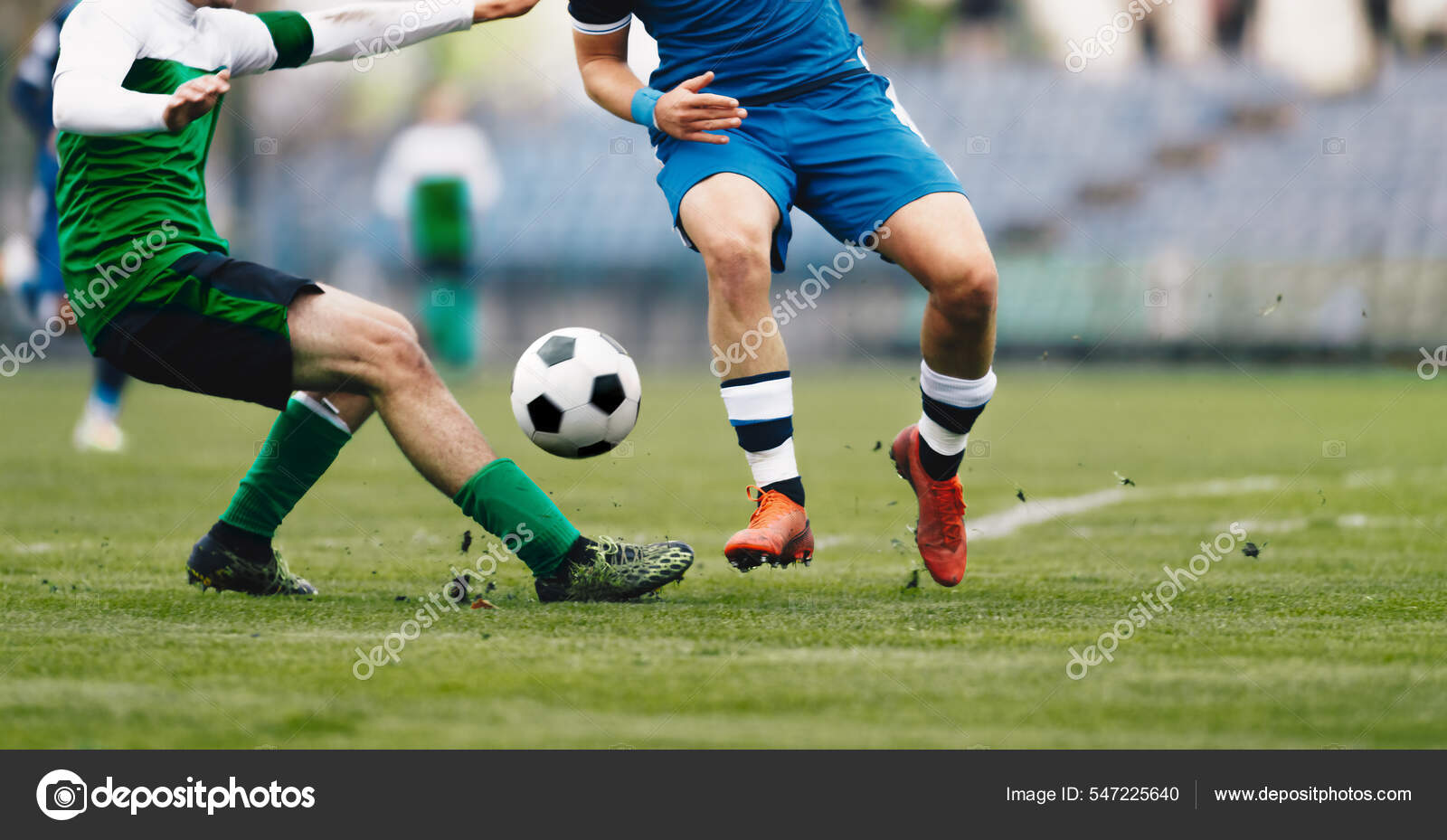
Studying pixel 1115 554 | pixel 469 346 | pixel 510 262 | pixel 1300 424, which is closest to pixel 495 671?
pixel 1115 554

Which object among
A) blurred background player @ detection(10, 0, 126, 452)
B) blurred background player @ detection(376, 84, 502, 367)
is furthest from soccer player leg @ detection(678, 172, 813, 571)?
blurred background player @ detection(376, 84, 502, 367)

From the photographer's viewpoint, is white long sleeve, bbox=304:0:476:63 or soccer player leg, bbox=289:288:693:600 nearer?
soccer player leg, bbox=289:288:693:600

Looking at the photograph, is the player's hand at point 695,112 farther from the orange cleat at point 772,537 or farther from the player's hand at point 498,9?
the orange cleat at point 772,537

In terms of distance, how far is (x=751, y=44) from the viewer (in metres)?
4.18

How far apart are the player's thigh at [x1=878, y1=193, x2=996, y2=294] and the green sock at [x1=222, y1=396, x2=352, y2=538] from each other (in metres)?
1.48

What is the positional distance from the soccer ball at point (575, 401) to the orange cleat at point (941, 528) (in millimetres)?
819

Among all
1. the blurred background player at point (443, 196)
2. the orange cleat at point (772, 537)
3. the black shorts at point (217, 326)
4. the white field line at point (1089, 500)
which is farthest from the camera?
the blurred background player at point (443, 196)

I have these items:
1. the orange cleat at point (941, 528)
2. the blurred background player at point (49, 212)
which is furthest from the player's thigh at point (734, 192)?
the blurred background player at point (49, 212)

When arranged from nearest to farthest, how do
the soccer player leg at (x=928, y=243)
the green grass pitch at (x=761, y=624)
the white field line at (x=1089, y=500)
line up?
1. the green grass pitch at (x=761, y=624)
2. the soccer player leg at (x=928, y=243)
3. the white field line at (x=1089, y=500)

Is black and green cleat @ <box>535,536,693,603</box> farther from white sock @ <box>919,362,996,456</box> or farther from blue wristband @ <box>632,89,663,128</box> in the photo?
blue wristband @ <box>632,89,663,128</box>

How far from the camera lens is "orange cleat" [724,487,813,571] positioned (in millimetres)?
3686

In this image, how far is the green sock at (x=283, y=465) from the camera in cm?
400
